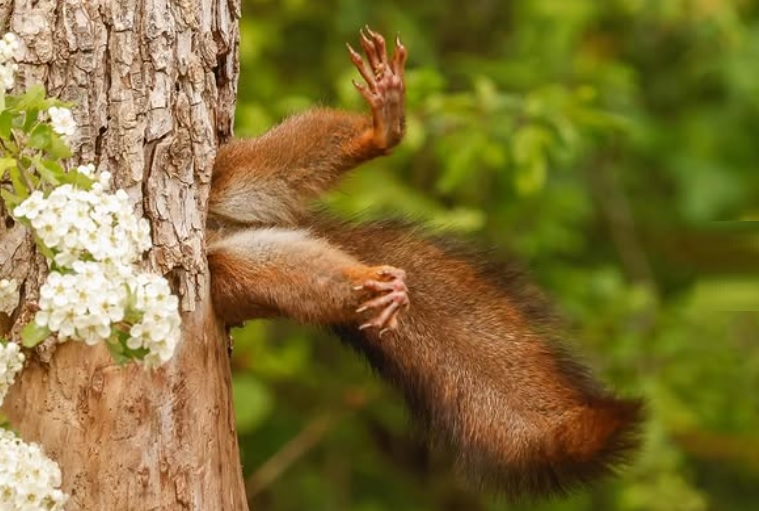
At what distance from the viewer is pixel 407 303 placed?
10.7ft

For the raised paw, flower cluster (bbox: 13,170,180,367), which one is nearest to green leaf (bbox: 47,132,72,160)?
flower cluster (bbox: 13,170,180,367)

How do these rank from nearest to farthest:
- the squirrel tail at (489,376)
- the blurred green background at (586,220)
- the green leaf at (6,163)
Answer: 1. the green leaf at (6,163)
2. the squirrel tail at (489,376)
3. the blurred green background at (586,220)

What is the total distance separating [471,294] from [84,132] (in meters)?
1.04

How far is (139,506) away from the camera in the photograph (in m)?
3.23

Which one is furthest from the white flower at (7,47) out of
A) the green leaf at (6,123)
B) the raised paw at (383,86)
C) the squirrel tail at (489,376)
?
the squirrel tail at (489,376)

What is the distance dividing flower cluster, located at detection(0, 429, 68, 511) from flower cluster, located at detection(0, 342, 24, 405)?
94 millimetres

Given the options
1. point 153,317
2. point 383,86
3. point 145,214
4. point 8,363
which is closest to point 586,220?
point 383,86

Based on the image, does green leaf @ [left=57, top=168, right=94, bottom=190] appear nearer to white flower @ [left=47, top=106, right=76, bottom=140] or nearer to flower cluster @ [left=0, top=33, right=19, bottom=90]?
white flower @ [left=47, top=106, right=76, bottom=140]

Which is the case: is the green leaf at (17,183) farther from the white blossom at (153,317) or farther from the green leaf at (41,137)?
the white blossom at (153,317)

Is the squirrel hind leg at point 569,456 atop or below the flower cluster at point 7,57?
below

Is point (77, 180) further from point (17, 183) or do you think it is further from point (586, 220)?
point (586, 220)

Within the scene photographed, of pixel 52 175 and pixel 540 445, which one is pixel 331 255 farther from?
pixel 52 175

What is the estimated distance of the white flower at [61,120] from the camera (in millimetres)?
2783

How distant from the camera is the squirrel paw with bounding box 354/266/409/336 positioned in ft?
10.6
